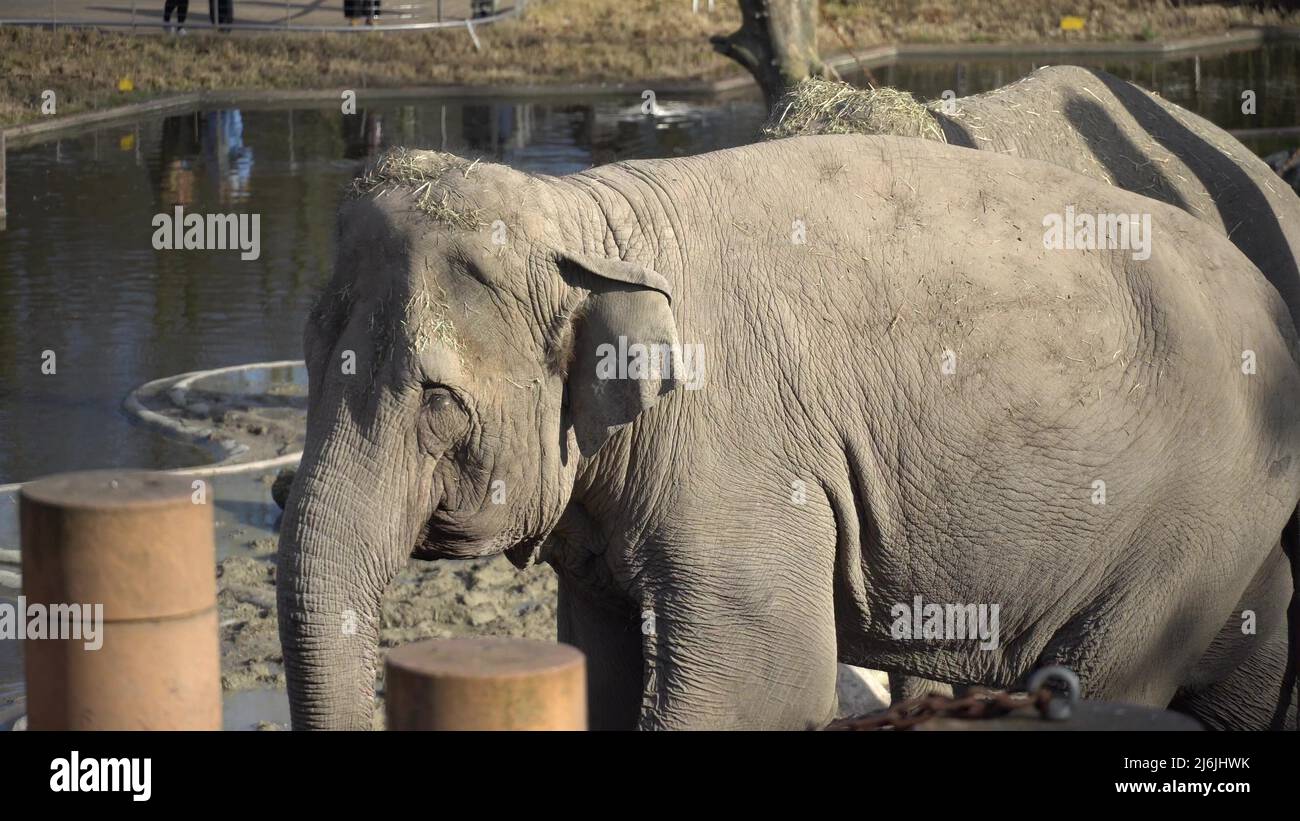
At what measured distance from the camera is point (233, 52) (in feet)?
100

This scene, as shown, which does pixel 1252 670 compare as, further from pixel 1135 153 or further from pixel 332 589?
pixel 332 589

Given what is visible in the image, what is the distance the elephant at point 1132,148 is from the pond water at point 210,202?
2.73 meters

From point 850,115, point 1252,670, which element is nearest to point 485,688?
point 850,115

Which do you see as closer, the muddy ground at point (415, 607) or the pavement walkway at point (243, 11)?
the muddy ground at point (415, 607)

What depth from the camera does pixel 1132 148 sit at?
667cm

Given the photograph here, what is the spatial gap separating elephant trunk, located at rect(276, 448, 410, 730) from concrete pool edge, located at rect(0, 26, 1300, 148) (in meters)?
16.1

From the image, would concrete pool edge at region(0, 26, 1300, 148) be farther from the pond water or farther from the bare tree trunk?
the bare tree trunk

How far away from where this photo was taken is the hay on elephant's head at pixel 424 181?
472 cm

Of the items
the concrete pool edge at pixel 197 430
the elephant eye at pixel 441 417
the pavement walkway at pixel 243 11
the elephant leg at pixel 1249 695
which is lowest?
the elephant leg at pixel 1249 695

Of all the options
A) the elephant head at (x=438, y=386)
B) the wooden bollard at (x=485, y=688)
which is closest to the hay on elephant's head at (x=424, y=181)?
the elephant head at (x=438, y=386)

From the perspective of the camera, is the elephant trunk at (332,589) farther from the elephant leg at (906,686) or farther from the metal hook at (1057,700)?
the elephant leg at (906,686)
